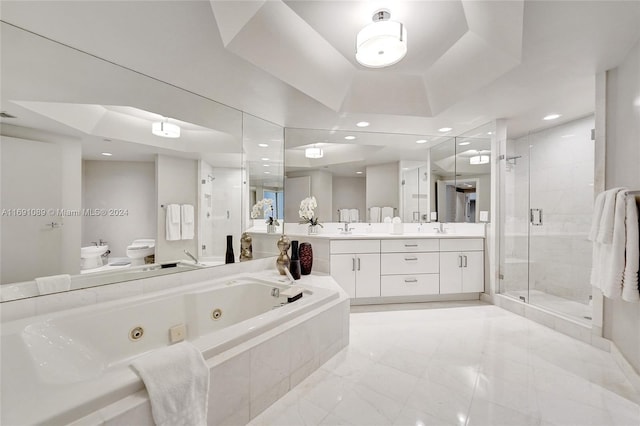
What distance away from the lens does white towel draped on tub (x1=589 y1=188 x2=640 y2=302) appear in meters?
1.51

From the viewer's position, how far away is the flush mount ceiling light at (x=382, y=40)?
1535mm

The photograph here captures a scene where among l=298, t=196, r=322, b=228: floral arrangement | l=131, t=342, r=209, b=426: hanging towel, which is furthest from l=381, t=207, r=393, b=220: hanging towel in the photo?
l=131, t=342, r=209, b=426: hanging towel

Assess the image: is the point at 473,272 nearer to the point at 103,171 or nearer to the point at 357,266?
the point at 357,266

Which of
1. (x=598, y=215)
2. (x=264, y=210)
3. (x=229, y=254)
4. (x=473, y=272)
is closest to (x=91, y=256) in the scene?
(x=229, y=254)

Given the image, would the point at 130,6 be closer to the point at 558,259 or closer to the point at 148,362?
the point at 148,362

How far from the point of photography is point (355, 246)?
2918 millimetres

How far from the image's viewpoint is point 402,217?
3.53 meters

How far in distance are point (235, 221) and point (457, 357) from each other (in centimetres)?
225

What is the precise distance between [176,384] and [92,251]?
4.16 feet

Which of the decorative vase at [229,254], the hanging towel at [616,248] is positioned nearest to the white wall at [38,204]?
the decorative vase at [229,254]

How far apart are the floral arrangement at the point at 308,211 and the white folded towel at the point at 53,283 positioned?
2.17 meters

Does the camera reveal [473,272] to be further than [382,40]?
Yes

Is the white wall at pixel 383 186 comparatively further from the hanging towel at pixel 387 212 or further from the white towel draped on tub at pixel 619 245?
the white towel draped on tub at pixel 619 245

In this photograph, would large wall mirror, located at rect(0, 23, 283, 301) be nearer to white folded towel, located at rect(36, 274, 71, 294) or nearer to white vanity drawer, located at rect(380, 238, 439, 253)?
white folded towel, located at rect(36, 274, 71, 294)
